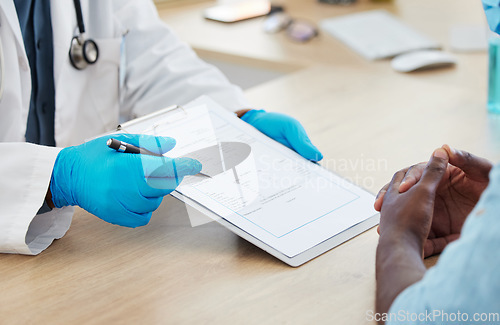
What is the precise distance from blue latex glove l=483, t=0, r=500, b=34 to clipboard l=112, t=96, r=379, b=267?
314 mm

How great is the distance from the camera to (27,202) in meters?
0.85

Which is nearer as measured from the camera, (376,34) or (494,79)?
(494,79)

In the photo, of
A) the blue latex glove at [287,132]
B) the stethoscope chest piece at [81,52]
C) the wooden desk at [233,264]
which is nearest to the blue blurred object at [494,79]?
the wooden desk at [233,264]

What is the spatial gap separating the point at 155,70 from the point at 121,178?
1.78ft

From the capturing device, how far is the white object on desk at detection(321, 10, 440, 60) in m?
1.63

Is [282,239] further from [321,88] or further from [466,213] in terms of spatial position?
[321,88]

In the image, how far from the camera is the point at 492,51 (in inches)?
48.7

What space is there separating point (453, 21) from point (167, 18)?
3.28 ft

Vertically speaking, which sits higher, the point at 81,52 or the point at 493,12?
the point at 493,12

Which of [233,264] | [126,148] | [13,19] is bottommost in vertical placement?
[233,264]

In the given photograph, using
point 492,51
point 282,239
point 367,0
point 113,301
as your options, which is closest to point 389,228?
point 282,239

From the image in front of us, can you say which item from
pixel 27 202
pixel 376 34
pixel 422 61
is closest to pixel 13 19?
pixel 27 202

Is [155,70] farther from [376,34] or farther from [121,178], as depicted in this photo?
[376,34]

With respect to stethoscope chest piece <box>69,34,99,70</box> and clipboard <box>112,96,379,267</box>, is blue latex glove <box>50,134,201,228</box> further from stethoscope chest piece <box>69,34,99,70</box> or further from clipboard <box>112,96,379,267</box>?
stethoscope chest piece <box>69,34,99,70</box>
